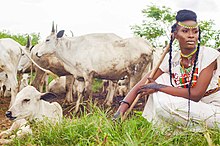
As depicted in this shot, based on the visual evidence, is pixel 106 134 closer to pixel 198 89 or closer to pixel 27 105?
pixel 198 89

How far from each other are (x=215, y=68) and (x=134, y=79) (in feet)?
19.5

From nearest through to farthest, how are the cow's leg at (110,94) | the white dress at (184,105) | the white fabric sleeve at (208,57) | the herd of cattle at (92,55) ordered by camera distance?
the white dress at (184,105), the white fabric sleeve at (208,57), the herd of cattle at (92,55), the cow's leg at (110,94)

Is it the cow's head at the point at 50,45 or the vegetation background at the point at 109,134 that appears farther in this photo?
the cow's head at the point at 50,45

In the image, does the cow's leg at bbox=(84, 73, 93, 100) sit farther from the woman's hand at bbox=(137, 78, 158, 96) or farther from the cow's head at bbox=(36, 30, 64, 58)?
the woman's hand at bbox=(137, 78, 158, 96)

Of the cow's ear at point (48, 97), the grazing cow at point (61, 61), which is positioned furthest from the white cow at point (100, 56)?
the cow's ear at point (48, 97)

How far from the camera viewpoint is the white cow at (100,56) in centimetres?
980

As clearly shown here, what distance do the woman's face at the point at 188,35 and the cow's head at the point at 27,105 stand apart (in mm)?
1891

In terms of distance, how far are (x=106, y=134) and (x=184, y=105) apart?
3.03 feet

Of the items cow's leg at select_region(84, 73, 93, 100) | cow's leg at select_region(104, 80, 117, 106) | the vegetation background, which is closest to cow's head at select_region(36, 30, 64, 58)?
cow's leg at select_region(84, 73, 93, 100)

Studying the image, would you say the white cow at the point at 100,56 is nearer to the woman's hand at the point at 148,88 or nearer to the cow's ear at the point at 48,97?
the cow's ear at the point at 48,97

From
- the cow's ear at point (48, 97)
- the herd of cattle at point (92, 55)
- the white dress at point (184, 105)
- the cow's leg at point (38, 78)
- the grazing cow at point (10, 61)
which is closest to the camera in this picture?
the white dress at point (184, 105)

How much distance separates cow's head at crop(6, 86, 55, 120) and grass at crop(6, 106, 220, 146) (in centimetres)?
103

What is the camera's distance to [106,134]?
324cm

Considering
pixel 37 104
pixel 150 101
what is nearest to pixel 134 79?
pixel 37 104
